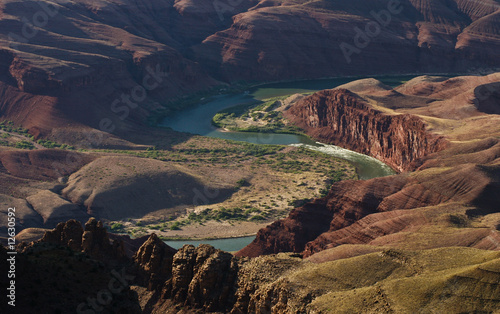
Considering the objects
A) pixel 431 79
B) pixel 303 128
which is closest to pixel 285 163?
pixel 303 128

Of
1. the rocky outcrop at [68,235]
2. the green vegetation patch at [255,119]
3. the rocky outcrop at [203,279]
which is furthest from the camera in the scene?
the green vegetation patch at [255,119]

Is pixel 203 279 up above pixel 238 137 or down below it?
above

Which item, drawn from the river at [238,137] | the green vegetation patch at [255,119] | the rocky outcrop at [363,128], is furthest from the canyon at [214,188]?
the green vegetation patch at [255,119]

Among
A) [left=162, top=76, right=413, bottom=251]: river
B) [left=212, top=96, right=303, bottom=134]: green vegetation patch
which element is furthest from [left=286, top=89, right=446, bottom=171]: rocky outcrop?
[left=212, top=96, right=303, bottom=134]: green vegetation patch

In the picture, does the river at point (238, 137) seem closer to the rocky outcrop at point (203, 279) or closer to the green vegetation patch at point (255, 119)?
the green vegetation patch at point (255, 119)

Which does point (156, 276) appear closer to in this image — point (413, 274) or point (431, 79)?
point (413, 274)

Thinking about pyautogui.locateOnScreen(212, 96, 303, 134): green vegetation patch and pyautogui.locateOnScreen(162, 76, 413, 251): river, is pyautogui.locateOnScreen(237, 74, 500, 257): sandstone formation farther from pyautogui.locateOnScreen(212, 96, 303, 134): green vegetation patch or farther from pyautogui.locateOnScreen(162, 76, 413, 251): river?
pyautogui.locateOnScreen(212, 96, 303, 134): green vegetation patch

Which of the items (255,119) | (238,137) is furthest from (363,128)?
(255,119)

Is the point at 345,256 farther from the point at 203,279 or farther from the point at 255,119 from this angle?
the point at 255,119
